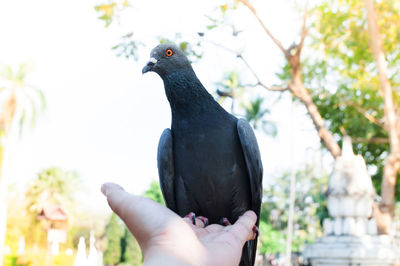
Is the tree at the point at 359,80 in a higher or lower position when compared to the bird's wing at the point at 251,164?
higher

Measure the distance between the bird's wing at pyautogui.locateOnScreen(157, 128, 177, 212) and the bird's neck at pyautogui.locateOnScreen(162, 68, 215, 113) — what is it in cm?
21

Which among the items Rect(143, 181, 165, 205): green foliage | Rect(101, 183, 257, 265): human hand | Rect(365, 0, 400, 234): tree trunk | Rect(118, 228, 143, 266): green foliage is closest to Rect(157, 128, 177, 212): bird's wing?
Rect(101, 183, 257, 265): human hand

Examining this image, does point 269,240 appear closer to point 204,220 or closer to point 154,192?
point 154,192

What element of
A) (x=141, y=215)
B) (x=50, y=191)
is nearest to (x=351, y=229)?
(x=141, y=215)

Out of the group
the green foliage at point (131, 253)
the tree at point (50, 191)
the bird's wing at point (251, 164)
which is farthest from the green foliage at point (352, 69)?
the tree at point (50, 191)

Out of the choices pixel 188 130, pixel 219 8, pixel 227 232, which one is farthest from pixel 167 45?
pixel 219 8

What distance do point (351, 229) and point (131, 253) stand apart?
22147mm

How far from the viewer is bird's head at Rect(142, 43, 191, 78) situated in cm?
269

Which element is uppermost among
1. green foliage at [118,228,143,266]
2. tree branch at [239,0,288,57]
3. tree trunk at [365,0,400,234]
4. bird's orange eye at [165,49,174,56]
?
tree branch at [239,0,288,57]

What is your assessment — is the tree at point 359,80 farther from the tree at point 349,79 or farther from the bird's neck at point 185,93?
the bird's neck at point 185,93

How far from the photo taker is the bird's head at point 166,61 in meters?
2.69

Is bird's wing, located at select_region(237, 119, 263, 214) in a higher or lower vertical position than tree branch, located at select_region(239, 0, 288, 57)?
lower

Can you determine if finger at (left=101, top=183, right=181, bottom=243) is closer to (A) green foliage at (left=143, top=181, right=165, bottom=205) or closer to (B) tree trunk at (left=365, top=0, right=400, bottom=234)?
(B) tree trunk at (left=365, top=0, right=400, bottom=234)

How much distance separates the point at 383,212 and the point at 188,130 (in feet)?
33.1
